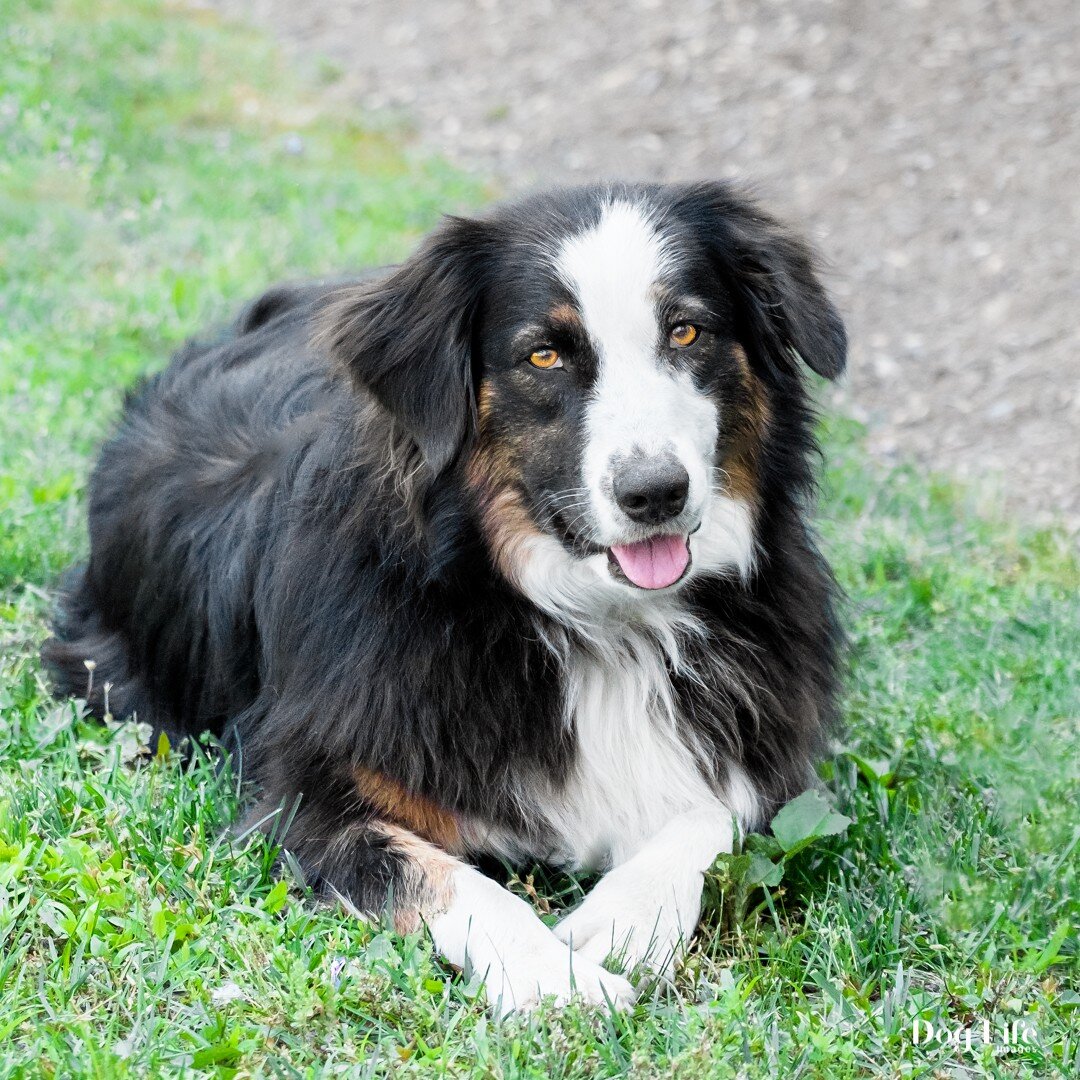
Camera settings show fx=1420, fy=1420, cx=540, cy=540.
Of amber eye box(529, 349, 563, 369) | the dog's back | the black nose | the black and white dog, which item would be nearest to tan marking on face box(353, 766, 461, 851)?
the black and white dog

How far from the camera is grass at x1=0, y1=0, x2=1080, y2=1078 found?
2.69m

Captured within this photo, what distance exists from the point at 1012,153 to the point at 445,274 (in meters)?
6.27

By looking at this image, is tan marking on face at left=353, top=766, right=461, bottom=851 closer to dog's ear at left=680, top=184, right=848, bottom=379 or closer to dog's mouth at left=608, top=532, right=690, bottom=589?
dog's mouth at left=608, top=532, right=690, bottom=589

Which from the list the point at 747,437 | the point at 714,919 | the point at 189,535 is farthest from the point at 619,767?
the point at 189,535

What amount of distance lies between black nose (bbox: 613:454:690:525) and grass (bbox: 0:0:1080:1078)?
890 millimetres

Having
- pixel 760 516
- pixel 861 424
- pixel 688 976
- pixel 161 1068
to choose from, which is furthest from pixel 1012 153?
pixel 161 1068

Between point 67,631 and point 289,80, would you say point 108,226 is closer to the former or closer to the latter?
point 289,80

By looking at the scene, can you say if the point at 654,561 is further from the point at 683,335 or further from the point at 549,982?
the point at 549,982

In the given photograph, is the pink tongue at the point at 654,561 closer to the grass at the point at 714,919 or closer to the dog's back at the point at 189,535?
the grass at the point at 714,919

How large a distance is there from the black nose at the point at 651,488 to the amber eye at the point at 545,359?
0.33 meters

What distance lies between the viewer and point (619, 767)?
11.3 ft

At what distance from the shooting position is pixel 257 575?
3766mm

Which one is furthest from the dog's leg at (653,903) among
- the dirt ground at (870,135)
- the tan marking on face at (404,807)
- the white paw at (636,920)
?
the dirt ground at (870,135)

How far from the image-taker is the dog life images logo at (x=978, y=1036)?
276cm
